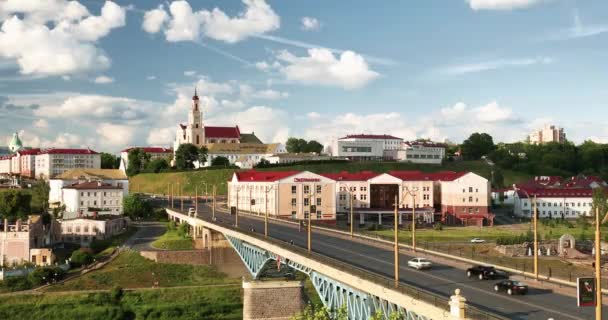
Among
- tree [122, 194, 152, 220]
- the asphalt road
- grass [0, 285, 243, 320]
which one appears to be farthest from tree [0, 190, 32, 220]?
the asphalt road

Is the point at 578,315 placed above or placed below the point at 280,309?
above

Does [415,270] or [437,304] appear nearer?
[437,304]

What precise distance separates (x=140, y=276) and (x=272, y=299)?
29.8 meters

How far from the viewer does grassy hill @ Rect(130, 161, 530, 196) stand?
563 feet

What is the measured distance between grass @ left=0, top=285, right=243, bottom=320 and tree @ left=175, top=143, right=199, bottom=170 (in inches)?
4754

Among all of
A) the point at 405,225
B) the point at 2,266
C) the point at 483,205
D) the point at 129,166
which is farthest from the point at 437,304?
the point at 129,166

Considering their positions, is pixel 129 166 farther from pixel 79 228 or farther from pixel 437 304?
pixel 437 304

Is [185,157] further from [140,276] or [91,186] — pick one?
[140,276]

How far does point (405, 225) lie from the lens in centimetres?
10731

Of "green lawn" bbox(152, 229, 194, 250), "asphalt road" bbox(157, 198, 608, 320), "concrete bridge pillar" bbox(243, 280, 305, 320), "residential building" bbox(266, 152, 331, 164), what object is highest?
"residential building" bbox(266, 152, 331, 164)

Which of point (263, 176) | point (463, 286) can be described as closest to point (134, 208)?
point (263, 176)

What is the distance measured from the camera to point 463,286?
36156 mm

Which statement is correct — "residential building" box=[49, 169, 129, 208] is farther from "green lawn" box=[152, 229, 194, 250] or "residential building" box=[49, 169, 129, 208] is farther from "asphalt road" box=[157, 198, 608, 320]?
"asphalt road" box=[157, 198, 608, 320]

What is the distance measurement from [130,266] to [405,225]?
45576mm
